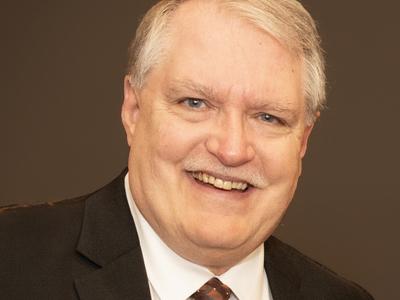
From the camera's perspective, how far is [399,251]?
14.1ft

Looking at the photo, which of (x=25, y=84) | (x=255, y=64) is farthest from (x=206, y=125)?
(x=25, y=84)

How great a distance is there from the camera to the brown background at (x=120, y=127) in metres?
4.18

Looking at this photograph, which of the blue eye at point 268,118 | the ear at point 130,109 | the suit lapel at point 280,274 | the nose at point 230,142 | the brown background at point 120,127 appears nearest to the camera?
the nose at point 230,142

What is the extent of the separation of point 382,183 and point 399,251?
0.33 m

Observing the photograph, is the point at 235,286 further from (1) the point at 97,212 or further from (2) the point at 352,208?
(2) the point at 352,208

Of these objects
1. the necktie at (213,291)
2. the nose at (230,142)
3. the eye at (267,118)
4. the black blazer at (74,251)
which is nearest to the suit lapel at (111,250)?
the black blazer at (74,251)

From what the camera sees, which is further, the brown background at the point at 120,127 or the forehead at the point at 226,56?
the brown background at the point at 120,127

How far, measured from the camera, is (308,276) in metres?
3.04

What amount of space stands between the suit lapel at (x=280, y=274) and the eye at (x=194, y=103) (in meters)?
0.66

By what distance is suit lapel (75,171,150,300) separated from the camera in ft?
8.32

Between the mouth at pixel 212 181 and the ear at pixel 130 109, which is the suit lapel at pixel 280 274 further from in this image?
the ear at pixel 130 109

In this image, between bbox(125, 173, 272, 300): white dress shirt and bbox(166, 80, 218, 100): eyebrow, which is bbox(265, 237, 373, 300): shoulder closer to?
bbox(125, 173, 272, 300): white dress shirt

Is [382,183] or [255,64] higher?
[255,64]

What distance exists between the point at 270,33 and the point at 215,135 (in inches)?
12.7
